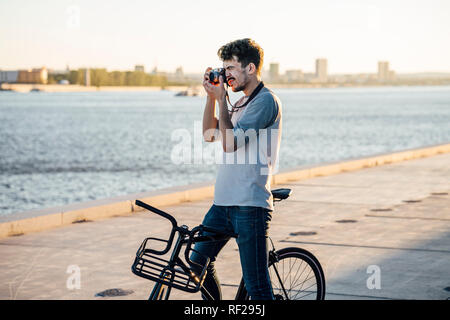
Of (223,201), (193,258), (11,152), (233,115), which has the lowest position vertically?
(11,152)

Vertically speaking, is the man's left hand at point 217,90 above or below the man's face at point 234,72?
below

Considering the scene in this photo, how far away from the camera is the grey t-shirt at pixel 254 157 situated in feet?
13.2

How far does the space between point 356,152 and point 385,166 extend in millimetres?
33372

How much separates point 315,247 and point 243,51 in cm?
468

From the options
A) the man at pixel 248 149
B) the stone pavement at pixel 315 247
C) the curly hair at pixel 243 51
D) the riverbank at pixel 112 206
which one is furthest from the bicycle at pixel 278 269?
the riverbank at pixel 112 206

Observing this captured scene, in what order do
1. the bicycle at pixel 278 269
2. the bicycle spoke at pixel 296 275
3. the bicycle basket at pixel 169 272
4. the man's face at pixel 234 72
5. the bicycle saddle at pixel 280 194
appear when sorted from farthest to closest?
1. the bicycle spoke at pixel 296 275
2. the bicycle saddle at pixel 280 194
3. the man's face at pixel 234 72
4. the bicycle at pixel 278 269
5. the bicycle basket at pixel 169 272

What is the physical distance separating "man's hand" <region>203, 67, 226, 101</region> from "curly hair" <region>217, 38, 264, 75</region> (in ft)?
0.51

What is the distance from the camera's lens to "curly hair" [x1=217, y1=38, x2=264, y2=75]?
13.3 ft

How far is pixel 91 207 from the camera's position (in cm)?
1034

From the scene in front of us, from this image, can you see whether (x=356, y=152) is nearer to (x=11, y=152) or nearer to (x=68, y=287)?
(x=11, y=152)

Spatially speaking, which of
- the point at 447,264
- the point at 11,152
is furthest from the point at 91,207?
the point at 11,152

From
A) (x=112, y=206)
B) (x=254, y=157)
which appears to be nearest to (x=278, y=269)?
(x=254, y=157)

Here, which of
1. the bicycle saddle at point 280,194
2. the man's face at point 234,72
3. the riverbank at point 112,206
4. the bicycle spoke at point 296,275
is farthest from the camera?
the riverbank at point 112,206

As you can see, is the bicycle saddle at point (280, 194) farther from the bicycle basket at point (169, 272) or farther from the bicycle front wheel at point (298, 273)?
the bicycle basket at point (169, 272)
